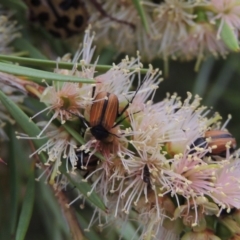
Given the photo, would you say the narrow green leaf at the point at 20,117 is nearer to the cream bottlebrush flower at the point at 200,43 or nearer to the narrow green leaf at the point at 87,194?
the narrow green leaf at the point at 87,194

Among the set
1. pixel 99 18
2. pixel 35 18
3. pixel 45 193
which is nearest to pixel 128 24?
pixel 99 18

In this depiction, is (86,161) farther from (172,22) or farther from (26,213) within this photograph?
(172,22)

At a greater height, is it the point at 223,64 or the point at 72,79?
the point at 72,79

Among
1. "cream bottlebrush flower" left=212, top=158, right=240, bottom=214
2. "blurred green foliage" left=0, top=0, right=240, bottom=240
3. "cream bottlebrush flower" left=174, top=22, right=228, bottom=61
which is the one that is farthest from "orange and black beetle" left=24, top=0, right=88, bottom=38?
"cream bottlebrush flower" left=212, top=158, right=240, bottom=214

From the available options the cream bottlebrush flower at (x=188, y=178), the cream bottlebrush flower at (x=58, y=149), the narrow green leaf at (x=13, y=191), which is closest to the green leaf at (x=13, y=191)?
the narrow green leaf at (x=13, y=191)

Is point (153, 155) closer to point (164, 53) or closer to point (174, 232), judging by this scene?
point (174, 232)

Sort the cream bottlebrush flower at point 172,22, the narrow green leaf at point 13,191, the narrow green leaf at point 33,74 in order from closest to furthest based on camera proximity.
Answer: the narrow green leaf at point 33,74 < the narrow green leaf at point 13,191 < the cream bottlebrush flower at point 172,22
